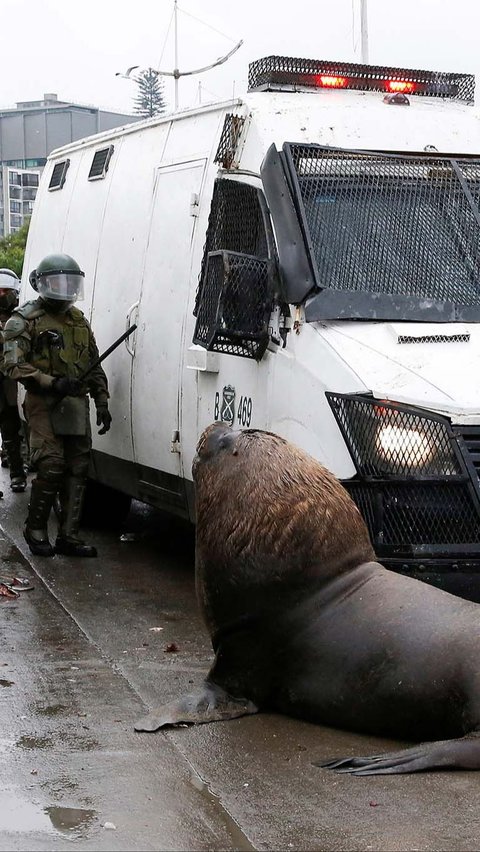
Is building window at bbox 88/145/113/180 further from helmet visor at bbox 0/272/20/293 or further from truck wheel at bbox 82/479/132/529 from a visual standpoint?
helmet visor at bbox 0/272/20/293

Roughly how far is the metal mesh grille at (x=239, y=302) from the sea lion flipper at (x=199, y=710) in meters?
1.94

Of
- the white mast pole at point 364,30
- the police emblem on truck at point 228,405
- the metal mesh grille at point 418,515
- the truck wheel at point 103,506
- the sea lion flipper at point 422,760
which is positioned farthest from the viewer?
the white mast pole at point 364,30

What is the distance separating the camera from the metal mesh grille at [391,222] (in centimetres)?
694

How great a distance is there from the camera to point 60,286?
30.5ft

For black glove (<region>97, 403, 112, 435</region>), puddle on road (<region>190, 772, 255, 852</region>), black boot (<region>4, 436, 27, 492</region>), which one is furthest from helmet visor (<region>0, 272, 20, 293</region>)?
puddle on road (<region>190, 772, 255, 852</region>)

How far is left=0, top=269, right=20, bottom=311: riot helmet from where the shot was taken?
13.0m

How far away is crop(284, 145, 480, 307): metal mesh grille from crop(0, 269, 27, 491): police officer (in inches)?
246

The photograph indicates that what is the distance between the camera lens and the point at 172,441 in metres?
8.44

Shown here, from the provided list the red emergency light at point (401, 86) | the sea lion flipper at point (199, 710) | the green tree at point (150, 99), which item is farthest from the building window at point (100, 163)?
the green tree at point (150, 99)

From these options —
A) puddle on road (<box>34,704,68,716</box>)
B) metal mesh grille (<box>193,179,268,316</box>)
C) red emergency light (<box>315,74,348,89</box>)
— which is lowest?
puddle on road (<box>34,704,68,716</box>)

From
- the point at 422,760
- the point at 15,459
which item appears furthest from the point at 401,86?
the point at 15,459

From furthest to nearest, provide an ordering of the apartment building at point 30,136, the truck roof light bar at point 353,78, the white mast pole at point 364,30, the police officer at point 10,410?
1. the apartment building at point 30,136
2. the white mast pole at point 364,30
3. the police officer at point 10,410
4. the truck roof light bar at point 353,78

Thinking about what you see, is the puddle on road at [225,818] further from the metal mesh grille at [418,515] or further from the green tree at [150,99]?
the green tree at [150,99]

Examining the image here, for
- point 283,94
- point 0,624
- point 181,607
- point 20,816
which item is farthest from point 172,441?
point 20,816
